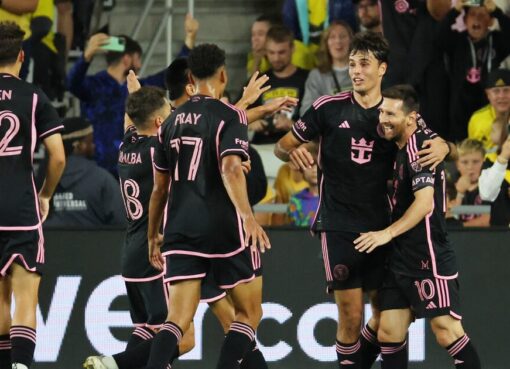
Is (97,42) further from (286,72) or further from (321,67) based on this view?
(321,67)

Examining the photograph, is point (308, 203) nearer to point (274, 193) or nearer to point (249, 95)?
point (274, 193)

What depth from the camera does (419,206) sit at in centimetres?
916

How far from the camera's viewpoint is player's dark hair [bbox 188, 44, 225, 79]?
9.01 meters

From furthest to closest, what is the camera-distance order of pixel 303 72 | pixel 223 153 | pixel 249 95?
pixel 303 72 → pixel 249 95 → pixel 223 153

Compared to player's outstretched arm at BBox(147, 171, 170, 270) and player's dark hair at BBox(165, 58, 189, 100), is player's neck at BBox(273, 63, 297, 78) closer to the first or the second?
player's dark hair at BBox(165, 58, 189, 100)

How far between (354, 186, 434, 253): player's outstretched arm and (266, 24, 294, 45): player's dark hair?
5.21m

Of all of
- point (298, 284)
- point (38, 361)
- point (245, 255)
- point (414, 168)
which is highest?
point (414, 168)

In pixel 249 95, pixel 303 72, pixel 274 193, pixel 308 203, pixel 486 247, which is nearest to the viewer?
pixel 249 95

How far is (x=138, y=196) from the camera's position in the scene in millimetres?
9773

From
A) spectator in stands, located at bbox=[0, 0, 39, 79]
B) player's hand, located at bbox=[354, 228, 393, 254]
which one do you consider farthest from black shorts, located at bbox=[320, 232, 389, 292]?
spectator in stands, located at bbox=[0, 0, 39, 79]

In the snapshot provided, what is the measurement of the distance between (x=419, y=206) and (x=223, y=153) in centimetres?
138

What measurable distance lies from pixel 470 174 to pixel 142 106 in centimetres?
429

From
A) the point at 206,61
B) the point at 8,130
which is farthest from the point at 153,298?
the point at 206,61

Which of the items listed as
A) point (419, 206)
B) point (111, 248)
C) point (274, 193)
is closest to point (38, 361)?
point (111, 248)
